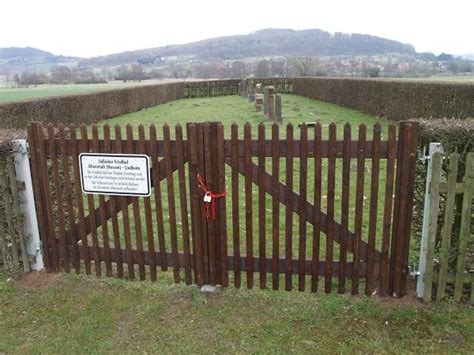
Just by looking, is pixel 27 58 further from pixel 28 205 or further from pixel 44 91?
pixel 28 205

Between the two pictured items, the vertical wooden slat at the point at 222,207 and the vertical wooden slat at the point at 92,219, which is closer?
the vertical wooden slat at the point at 222,207

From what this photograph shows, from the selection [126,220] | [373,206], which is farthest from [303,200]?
[126,220]

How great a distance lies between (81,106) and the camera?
21.5 meters

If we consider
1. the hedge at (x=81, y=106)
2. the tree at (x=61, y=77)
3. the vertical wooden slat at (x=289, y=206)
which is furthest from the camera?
the tree at (x=61, y=77)

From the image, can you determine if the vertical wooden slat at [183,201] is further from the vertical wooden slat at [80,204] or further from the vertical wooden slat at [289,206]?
the vertical wooden slat at [80,204]

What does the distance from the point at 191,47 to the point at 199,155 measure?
161383 millimetres

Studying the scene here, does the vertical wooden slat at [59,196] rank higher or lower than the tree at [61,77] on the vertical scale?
lower

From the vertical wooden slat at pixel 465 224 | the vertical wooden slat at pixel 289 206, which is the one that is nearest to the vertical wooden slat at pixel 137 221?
the vertical wooden slat at pixel 289 206

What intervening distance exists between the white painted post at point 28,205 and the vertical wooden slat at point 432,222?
4234mm

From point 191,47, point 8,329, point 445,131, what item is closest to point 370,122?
point 445,131

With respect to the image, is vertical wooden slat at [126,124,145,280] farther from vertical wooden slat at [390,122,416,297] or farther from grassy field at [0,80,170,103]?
grassy field at [0,80,170,103]

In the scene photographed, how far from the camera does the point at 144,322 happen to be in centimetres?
400

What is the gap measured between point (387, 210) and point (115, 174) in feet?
9.14

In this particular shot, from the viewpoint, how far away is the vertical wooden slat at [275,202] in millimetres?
3979
